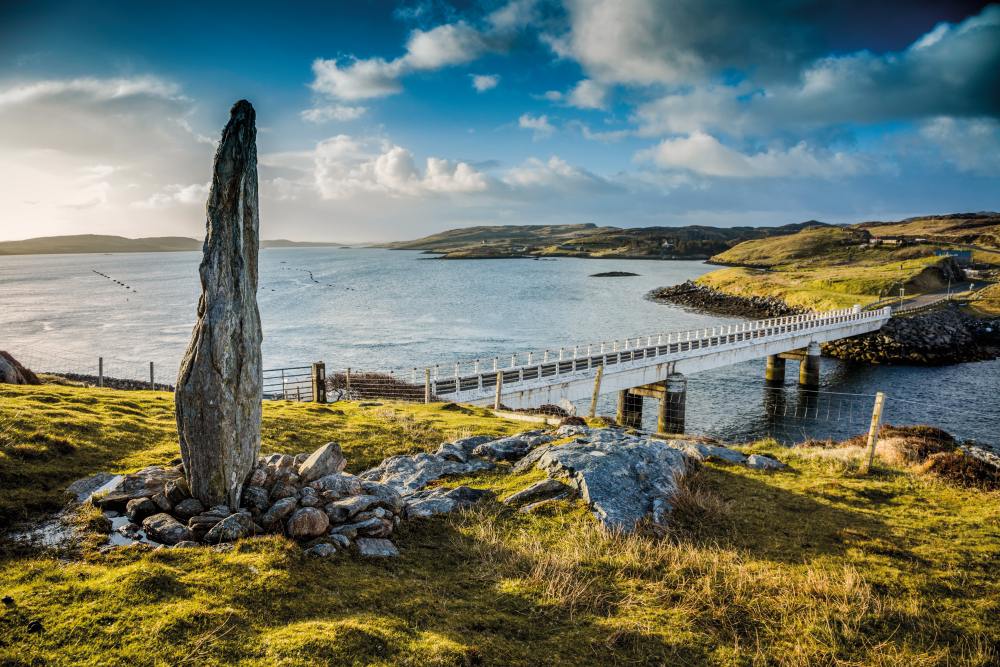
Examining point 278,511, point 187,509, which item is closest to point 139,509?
point 187,509

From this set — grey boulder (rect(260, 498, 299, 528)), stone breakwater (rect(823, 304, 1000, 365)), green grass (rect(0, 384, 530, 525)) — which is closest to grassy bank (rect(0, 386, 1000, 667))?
green grass (rect(0, 384, 530, 525))

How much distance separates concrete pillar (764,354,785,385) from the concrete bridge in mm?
17

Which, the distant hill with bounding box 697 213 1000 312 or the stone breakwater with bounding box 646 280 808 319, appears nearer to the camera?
the stone breakwater with bounding box 646 280 808 319

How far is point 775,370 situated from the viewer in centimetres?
5353

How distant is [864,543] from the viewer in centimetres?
1006

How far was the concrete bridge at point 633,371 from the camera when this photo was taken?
31797 millimetres

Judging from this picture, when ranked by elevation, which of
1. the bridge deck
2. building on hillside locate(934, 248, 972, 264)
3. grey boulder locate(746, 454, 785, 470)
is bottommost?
the bridge deck

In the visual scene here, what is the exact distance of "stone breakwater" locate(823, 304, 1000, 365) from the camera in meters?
60.1

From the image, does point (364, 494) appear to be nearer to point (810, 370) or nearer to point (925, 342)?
point (810, 370)

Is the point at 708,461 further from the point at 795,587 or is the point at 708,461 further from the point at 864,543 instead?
the point at 795,587

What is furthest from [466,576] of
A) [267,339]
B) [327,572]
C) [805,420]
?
[267,339]

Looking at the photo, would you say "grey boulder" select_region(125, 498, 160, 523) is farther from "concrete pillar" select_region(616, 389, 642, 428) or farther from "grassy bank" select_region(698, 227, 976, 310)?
"grassy bank" select_region(698, 227, 976, 310)

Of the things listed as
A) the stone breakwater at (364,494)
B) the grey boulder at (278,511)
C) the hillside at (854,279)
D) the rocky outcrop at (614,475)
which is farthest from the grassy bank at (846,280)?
the grey boulder at (278,511)

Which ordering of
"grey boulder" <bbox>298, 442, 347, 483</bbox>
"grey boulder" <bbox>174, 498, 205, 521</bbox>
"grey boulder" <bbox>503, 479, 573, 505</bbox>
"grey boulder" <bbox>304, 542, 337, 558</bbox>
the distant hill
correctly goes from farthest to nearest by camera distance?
the distant hill < "grey boulder" <bbox>503, 479, 573, 505</bbox> < "grey boulder" <bbox>298, 442, 347, 483</bbox> < "grey boulder" <bbox>174, 498, 205, 521</bbox> < "grey boulder" <bbox>304, 542, 337, 558</bbox>
